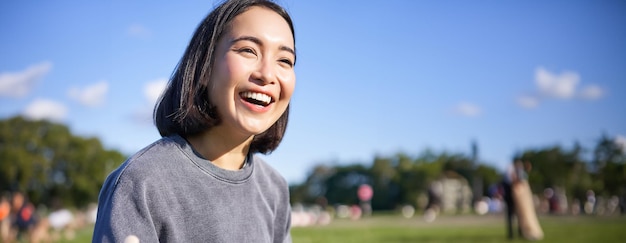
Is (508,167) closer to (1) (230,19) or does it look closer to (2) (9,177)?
(1) (230,19)

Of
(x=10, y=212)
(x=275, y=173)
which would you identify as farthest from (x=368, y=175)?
(x=275, y=173)

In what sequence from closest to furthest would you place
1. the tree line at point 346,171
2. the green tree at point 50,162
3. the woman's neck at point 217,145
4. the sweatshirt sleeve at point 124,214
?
the sweatshirt sleeve at point 124,214
the woman's neck at point 217,145
the tree line at point 346,171
the green tree at point 50,162

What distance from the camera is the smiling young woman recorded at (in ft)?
6.68

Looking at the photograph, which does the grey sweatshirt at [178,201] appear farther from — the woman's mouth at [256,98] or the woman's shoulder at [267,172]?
the woman's mouth at [256,98]

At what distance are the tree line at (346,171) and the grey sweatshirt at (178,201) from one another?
125ft

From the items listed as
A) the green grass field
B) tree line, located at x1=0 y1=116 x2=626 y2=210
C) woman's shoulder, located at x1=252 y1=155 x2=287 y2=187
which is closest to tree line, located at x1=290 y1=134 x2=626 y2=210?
tree line, located at x1=0 y1=116 x2=626 y2=210

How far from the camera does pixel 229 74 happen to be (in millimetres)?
2178

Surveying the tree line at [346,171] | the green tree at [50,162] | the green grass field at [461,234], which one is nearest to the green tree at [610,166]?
the tree line at [346,171]

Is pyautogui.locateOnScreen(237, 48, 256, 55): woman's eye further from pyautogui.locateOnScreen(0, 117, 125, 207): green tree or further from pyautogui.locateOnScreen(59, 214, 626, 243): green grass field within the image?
pyautogui.locateOnScreen(0, 117, 125, 207): green tree

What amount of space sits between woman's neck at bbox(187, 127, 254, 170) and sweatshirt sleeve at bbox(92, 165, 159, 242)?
0.39 meters

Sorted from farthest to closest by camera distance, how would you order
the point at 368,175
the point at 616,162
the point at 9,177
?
the point at 368,175 → the point at 9,177 → the point at 616,162

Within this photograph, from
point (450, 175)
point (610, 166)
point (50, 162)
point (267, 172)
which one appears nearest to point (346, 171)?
point (450, 175)

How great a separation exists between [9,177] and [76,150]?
27.0 feet

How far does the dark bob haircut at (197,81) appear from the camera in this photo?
2.21m
